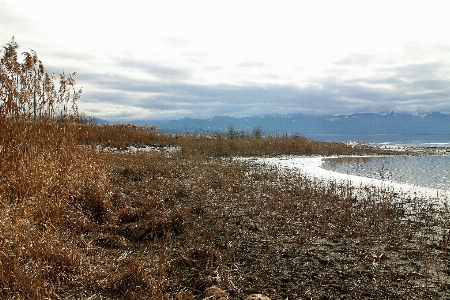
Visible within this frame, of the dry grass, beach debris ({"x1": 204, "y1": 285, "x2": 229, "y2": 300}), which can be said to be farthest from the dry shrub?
beach debris ({"x1": 204, "y1": 285, "x2": 229, "y2": 300})

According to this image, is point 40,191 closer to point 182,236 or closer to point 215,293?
point 182,236

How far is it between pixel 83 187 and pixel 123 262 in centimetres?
265

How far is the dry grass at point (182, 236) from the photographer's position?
4.27m

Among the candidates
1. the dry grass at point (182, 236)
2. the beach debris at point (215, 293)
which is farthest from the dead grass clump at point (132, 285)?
the beach debris at point (215, 293)

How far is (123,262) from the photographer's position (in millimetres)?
5113

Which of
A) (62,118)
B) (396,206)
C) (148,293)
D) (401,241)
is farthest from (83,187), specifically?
(396,206)

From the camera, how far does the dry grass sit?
4.27 meters

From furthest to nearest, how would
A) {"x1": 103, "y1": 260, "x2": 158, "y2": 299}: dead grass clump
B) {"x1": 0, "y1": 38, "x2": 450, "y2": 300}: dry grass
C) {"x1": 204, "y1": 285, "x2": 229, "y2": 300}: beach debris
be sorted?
1. {"x1": 0, "y1": 38, "x2": 450, "y2": 300}: dry grass
2. {"x1": 103, "y1": 260, "x2": 158, "y2": 299}: dead grass clump
3. {"x1": 204, "y1": 285, "x2": 229, "y2": 300}: beach debris

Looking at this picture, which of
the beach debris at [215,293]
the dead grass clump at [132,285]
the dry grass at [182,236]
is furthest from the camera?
the dry grass at [182,236]

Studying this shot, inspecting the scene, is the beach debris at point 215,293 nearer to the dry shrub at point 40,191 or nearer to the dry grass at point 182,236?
the dry grass at point 182,236

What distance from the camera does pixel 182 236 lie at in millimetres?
6219

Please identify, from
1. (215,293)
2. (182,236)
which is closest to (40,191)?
(182,236)

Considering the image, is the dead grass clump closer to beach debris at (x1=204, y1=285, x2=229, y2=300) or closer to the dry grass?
the dry grass

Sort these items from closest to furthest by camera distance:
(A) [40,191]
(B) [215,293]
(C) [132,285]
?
(B) [215,293]
(C) [132,285]
(A) [40,191]
